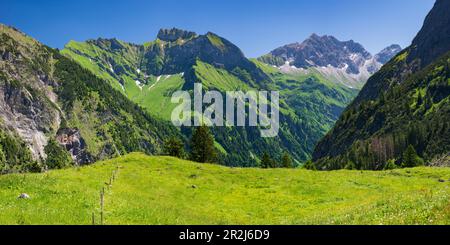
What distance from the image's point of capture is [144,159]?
71875mm

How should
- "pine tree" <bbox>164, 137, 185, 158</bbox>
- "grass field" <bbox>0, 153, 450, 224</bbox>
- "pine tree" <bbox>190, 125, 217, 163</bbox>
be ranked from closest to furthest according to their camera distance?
"grass field" <bbox>0, 153, 450, 224</bbox> < "pine tree" <bbox>190, 125, 217, 163</bbox> < "pine tree" <bbox>164, 137, 185, 158</bbox>

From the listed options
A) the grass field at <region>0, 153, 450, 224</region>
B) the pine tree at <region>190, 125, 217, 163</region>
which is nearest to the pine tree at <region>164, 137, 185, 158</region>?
the pine tree at <region>190, 125, 217, 163</region>

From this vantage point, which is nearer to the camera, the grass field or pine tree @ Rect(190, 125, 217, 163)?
the grass field

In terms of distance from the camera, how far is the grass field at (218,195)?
2422cm

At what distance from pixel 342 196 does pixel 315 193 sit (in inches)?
142

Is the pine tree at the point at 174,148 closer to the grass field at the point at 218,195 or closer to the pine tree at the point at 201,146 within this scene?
the pine tree at the point at 201,146

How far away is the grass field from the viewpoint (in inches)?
953

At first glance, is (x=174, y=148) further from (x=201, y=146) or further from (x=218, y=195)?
(x=218, y=195)

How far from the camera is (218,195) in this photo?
2020 inches

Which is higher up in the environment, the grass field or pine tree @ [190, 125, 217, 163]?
pine tree @ [190, 125, 217, 163]

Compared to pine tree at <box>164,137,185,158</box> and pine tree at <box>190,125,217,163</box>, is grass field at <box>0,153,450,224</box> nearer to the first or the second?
pine tree at <box>190,125,217,163</box>

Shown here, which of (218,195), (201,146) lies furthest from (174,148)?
(218,195)

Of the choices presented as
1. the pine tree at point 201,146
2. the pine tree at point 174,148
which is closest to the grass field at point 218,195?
the pine tree at point 201,146
